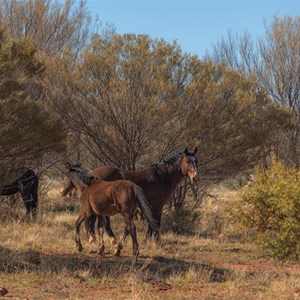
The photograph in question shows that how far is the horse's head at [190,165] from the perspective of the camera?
11.7 m

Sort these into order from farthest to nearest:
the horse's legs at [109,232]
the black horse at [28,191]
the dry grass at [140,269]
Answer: the black horse at [28,191] → the horse's legs at [109,232] → the dry grass at [140,269]

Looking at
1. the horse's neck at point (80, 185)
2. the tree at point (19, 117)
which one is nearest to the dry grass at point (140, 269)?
the horse's neck at point (80, 185)

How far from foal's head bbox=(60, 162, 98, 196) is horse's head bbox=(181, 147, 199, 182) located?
2.12 metres

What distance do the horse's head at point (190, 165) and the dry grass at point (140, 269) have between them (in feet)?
5.32

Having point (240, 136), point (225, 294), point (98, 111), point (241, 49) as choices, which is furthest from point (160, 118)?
point (241, 49)

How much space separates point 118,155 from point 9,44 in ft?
19.8

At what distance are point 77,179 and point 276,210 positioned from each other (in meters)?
4.04

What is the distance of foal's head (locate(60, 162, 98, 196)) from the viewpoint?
→ 10.9m

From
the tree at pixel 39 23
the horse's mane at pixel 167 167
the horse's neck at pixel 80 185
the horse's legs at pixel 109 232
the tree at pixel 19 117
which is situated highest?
the tree at pixel 39 23

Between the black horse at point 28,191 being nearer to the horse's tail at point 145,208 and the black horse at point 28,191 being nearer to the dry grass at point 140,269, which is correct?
the dry grass at point 140,269

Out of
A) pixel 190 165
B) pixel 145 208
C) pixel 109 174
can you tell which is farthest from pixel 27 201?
pixel 145 208

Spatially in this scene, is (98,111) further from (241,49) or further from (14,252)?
(241,49)

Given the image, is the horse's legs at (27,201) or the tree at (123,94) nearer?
the tree at (123,94)

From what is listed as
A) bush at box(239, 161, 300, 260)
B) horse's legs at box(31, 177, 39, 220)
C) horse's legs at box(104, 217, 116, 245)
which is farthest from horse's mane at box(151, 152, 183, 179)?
horse's legs at box(31, 177, 39, 220)
